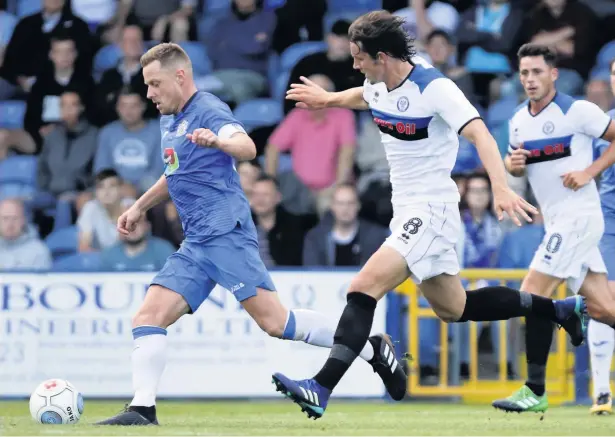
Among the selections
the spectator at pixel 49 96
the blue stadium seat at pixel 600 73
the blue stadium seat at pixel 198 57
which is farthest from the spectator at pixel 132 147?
the blue stadium seat at pixel 600 73

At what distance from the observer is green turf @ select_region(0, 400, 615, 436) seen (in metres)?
7.44

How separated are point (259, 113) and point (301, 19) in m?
1.49

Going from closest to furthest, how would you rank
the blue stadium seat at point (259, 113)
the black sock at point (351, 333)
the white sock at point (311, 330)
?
1. the black sock at point (351, 333)
2. the white sock at point (311, 330)
3. the blue stadium seat at point (259, 113)

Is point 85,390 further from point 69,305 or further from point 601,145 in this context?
point 601,145

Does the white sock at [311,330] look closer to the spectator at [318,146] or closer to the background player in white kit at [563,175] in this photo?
the background player in white kit at [563,175]

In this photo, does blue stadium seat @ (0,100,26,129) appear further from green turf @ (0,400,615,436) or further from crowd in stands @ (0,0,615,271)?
green turf @ (0,400,615,436)

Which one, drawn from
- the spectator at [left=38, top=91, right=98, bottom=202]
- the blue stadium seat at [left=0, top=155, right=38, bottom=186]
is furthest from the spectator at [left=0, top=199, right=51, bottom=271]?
the blue stadium seat at [left=0, top=155, right=38, bottom=186]

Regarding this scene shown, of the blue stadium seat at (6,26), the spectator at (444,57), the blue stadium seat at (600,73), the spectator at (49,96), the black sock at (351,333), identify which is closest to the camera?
the black sock at (351,333)

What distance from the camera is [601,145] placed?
10039mm

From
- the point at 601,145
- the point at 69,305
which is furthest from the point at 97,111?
the point at 601,145

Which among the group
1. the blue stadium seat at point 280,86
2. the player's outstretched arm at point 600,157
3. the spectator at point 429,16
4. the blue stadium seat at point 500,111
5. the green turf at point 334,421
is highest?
the spectator at point 429,16

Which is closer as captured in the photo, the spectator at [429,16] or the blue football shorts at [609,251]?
the blue football shorts at [609,251]

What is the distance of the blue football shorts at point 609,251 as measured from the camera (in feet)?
32.2

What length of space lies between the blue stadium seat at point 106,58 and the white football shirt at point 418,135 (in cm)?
843
